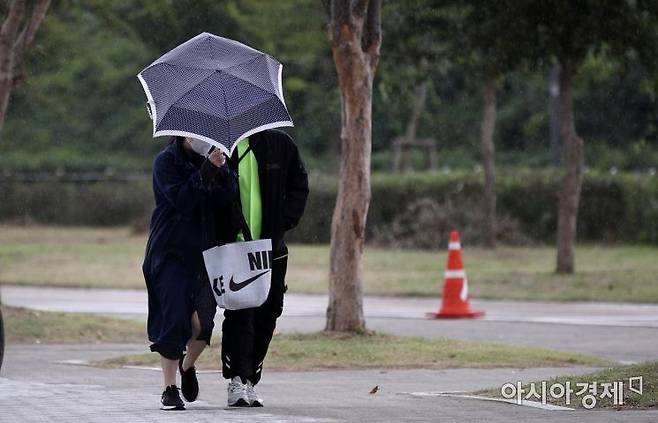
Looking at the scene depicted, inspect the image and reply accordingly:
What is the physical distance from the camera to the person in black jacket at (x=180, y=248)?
325 inches

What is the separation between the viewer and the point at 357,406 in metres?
8.98

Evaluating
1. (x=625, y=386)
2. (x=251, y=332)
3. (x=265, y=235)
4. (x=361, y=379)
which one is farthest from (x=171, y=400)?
(x=361, y=379)

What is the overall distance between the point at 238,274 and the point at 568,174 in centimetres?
1535

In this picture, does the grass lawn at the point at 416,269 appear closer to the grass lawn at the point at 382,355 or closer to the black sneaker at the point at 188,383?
the grass lawn at the point at 382,355

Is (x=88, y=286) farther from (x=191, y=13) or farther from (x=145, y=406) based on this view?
(x=145, y=406)

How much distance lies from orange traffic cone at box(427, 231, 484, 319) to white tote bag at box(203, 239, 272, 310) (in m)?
8.80

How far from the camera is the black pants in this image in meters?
8.73

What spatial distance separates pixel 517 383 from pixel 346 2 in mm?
4235

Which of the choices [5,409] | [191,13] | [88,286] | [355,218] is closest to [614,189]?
[191,13]

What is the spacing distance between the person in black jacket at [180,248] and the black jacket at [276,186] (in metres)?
0.22

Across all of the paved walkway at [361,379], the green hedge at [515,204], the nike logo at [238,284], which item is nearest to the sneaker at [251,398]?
the paved walkway at [361,379]

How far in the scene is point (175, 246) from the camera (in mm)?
8406

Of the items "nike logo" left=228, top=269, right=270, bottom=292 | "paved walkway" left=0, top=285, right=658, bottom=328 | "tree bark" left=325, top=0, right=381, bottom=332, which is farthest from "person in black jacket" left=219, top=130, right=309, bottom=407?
"paved walkway" left=0, top=285, right=658, bottom=328

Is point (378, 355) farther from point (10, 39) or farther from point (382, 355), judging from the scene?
point (10, 39)
